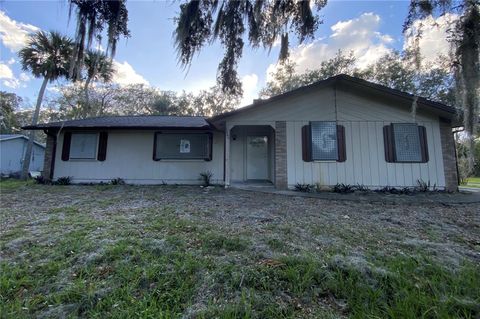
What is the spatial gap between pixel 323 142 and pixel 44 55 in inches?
496

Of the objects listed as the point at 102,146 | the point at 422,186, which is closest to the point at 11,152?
the point at 102,146

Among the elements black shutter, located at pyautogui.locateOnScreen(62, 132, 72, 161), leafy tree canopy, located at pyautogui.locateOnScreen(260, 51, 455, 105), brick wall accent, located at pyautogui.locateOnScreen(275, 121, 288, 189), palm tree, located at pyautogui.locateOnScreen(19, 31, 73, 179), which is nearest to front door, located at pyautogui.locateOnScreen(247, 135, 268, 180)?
brick wall accent, located at pyautogui.locateOnScreen(275, 121, 288, 189)

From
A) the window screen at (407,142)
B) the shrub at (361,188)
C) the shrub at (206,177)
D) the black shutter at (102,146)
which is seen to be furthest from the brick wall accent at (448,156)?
the black shutter at (102,146)

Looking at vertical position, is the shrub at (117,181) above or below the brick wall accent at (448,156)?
below

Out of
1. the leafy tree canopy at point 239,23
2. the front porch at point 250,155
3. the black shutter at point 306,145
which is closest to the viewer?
the leafy tree canopy at point 239,23

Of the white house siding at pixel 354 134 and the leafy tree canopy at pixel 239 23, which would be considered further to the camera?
the white house siding at pixel 354 134

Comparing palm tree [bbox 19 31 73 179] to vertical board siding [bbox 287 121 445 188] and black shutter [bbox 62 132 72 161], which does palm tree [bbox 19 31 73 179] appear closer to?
black shutter [bbox 62 132 72 161]

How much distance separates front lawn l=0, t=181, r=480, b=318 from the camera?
174 cm

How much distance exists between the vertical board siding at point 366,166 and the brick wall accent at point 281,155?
0.13 m

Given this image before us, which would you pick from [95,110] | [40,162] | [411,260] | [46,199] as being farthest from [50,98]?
[411,260]

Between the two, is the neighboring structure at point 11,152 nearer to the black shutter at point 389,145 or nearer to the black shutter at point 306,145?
the black shutter at point 306,145

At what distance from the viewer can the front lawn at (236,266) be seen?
1.74 m

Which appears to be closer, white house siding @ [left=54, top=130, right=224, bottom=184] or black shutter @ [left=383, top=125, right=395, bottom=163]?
black shutter @ [left=383, top=125, right=395, bottom=163]

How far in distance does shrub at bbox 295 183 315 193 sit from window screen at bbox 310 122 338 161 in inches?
37.4
